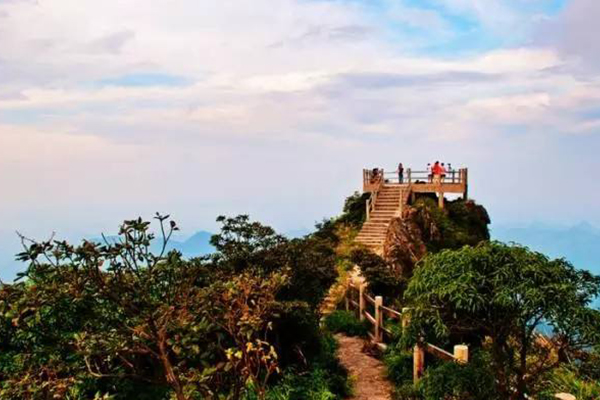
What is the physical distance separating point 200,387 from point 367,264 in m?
14.4

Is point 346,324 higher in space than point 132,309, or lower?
lower

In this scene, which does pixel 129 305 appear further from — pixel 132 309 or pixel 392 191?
pixel 392 191

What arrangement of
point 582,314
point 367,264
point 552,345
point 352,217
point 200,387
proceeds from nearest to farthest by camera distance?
1. point 200,387
2. point 582,314
3. point 552,345
4. point 367,264
5. point 352,217

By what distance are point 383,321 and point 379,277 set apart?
219 centimetres

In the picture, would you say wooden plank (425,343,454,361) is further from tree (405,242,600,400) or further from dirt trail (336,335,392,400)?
tree (405,242,600,400)

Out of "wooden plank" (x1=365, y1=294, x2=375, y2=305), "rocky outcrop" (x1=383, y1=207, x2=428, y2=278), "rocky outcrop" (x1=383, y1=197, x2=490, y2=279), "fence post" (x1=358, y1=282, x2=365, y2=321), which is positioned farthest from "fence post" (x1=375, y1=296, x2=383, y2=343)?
"rocky outcrop" (x1=383, y1=207, x2=428, y2=278)

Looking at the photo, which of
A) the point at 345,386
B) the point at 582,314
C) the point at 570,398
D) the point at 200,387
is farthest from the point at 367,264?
the point at 200,387

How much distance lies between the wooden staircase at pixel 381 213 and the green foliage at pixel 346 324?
7.97 metres

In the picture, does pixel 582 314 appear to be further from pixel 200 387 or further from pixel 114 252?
pixel 114 252

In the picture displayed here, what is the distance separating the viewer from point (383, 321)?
17.9m

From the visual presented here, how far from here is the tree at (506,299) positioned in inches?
303

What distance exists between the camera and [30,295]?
602 cm

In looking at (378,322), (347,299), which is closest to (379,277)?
(347,299)

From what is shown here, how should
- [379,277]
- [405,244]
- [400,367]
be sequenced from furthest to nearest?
[405,244]
[379,277]
[400,367]
